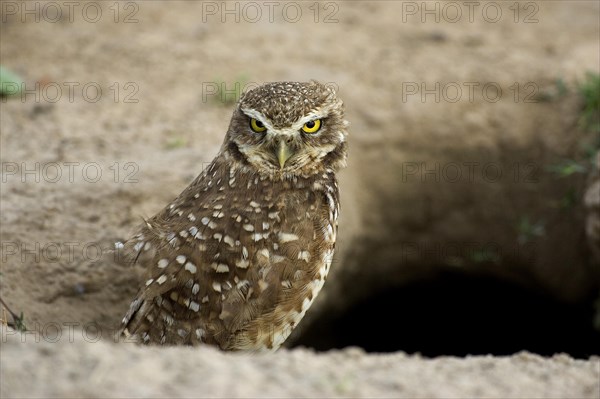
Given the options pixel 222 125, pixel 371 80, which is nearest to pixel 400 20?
pixel 371 80

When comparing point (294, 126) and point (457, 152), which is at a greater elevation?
point (294, 126)

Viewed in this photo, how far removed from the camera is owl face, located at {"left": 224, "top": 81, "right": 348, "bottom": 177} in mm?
4172

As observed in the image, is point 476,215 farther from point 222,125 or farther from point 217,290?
point 217,290

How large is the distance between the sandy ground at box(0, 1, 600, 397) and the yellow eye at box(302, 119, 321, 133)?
4.39ft

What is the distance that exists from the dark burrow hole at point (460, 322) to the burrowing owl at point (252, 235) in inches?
122

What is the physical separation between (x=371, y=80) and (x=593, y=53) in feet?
6.18

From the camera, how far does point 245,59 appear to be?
6867mm

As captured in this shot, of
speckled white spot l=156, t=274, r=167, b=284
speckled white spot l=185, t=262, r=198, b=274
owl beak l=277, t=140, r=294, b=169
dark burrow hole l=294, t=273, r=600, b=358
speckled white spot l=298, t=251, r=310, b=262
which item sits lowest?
dark burrow hole l=294, t=273, r=600, b=358


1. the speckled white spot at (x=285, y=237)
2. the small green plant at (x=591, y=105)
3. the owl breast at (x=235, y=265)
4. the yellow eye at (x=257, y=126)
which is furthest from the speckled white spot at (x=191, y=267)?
the small green plant at (x=591, y=105)

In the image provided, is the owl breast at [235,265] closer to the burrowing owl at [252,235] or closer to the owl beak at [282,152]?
the burrowing owl at [252,235]

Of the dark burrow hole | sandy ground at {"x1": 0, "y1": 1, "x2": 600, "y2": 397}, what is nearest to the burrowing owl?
sandy ground at {"x1": 0, "y1": 1, "x2": 600, "y2": 397}

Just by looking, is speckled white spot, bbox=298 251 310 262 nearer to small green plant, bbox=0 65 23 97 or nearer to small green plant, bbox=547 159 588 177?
small green plant, bbox=547 159 588 177

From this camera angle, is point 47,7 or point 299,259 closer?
point 299,259

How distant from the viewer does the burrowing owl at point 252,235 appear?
3.99 metres
